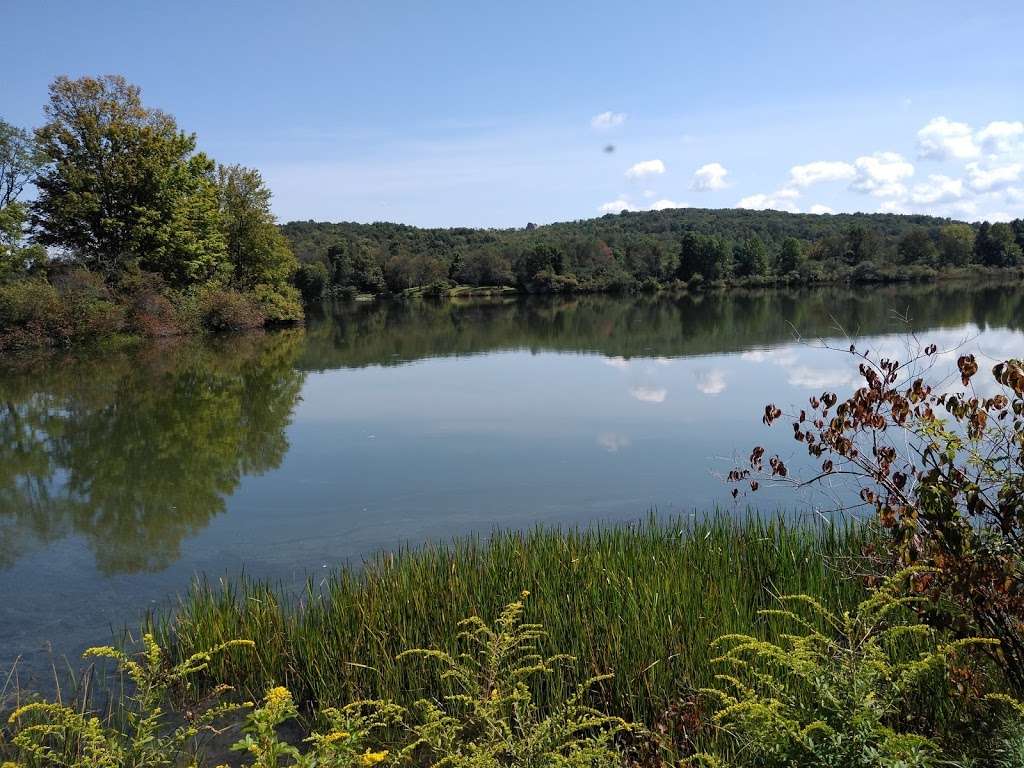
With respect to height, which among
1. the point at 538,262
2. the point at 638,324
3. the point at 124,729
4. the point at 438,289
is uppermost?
the point at 538,262

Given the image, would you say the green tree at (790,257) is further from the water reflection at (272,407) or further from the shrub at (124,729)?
the shrub at (124,729)

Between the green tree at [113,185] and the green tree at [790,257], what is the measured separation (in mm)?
55476

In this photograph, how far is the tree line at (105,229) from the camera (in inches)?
1088

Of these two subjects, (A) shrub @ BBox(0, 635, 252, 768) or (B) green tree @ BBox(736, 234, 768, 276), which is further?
(B) green tree @ BBox(736, 234, 768, 276)

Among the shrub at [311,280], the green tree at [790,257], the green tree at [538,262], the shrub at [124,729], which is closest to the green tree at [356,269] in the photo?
the shrub at [311,280]

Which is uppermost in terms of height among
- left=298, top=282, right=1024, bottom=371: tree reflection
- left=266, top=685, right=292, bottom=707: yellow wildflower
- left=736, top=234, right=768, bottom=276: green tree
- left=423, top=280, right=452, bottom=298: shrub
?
left=736, top=234, right=768, bottom=276: green tree

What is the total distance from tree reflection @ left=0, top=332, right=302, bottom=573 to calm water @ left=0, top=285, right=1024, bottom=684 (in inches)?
2.0

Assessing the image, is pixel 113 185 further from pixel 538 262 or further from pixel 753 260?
pixel 753 260

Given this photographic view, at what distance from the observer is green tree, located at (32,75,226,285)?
2945cm

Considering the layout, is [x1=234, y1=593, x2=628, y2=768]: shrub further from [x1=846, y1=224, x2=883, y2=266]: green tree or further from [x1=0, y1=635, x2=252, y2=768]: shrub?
[x1=846, y1=224, x2=883, y2=266]: green tree

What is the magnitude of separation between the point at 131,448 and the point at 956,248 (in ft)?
252

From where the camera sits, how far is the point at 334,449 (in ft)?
40.0

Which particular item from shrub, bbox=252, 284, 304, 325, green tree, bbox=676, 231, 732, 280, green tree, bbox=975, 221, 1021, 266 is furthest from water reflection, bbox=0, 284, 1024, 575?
green tree, bbox=975, 221, 1021, 266

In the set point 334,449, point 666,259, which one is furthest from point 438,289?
point 334,449
